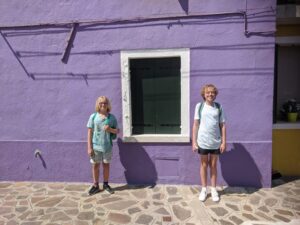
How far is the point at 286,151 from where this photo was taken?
5547mm

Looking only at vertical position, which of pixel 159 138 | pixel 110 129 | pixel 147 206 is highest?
pixel 110 129

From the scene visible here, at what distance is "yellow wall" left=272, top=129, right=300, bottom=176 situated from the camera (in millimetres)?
5488

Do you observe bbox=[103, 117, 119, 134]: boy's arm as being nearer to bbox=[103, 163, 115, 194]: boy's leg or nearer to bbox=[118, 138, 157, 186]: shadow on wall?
bbox=[118, 138, 157, 186]: shadow on wall

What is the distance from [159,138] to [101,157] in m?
1.03

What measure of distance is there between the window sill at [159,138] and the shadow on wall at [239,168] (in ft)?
2.46

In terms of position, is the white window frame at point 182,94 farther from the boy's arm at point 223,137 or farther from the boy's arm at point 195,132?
the boy's arm at point 223,137

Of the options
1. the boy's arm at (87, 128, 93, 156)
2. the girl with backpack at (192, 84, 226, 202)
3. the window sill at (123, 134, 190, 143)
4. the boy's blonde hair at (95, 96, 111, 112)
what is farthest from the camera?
the window sill at (123, 134, 190, 143)

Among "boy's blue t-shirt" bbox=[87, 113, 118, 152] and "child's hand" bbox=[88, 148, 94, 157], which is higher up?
"boy's blue t-shirt" bbox=[87, 113, 118, 152]

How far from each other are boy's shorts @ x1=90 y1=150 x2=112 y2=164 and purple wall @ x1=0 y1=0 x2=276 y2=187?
390mm

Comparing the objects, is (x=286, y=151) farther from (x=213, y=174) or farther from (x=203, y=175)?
(x=203, y=175)

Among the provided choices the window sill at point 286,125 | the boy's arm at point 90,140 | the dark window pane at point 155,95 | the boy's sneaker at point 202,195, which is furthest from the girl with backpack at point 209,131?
the window sill at point 286,125

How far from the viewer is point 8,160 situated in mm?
5324

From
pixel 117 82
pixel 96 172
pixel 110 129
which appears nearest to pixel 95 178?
pixel 96 172

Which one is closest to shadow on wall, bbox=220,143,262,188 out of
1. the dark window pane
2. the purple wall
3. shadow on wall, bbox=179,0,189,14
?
the purple wall
